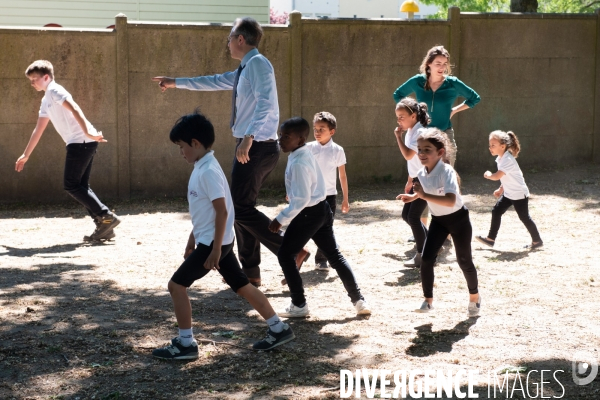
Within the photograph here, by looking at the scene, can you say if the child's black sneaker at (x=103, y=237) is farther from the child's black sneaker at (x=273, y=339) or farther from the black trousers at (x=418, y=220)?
the child's black sneaker at (x=273, y=339)

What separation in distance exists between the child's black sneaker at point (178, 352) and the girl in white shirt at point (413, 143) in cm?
281

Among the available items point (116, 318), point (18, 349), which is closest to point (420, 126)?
point (116, 318)

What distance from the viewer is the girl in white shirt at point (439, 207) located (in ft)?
17.1

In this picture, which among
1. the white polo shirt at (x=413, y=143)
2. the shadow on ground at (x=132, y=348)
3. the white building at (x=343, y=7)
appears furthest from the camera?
the white building at (x=343, y=7)

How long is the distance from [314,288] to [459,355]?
189 centimetres

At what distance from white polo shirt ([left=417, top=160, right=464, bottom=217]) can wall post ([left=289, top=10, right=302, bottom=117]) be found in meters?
6.10

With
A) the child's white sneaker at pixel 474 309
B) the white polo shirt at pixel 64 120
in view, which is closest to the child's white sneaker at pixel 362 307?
the child's white sneaker at pixel 474 309

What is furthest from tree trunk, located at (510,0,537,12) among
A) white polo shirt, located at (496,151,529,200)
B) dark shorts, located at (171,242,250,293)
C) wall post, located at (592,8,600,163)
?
dark shorts, located at (171,242,250,293)

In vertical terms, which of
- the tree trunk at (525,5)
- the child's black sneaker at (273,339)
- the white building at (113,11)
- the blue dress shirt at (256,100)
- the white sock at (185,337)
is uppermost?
the white building at (113,11)

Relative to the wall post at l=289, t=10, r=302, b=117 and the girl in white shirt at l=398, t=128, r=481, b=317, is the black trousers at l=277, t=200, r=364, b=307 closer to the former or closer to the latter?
the girl in white shirt at l=398, t=128, r=481, b=317

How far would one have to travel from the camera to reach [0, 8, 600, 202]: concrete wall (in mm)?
10602

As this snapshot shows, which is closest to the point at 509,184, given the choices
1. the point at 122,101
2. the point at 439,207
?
the point at 439,207

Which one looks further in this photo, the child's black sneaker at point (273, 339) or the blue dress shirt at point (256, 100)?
the blue dress shirt at point (256, 100)

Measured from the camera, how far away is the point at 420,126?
6.88 metres
